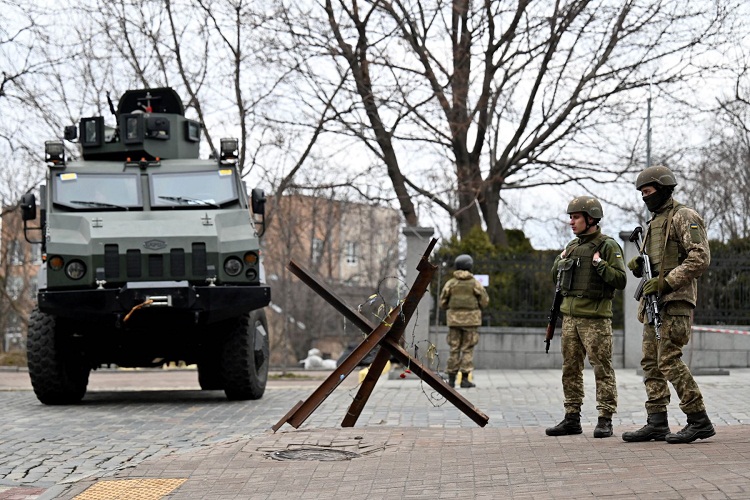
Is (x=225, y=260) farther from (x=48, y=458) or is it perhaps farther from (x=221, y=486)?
(x=221, y=486)

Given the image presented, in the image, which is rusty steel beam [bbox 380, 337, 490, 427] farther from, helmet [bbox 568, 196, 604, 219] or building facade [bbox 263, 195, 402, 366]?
building facade [bbox 263, 195, 402, 366]

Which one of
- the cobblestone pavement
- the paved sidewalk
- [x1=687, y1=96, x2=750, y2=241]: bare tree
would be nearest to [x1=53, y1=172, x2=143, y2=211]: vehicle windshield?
the cobblestone pavement

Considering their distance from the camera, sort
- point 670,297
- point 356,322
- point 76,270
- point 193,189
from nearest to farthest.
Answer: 1. point 670,297
2. point 356,322
3. point 76,270
4. point 193,189

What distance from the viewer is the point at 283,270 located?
148 ft

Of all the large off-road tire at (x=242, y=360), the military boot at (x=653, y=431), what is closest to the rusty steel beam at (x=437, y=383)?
the military boot at (x=653, y=431)

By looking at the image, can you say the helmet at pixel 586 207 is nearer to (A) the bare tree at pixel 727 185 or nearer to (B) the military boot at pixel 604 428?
(B) the military boot at pixel 604 428

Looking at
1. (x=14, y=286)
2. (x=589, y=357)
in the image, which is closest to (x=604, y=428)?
(x=589, y=357)

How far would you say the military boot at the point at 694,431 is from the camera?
8.10 metres

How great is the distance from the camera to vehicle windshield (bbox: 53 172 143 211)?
13570mm

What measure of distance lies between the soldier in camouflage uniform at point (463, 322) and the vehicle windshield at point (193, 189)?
3628mm

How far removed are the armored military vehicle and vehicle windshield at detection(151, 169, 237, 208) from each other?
1 cm

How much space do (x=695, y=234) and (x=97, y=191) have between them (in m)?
7.71

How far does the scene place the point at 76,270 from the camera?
12922 millimetres

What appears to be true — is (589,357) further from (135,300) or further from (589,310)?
(135,300)
